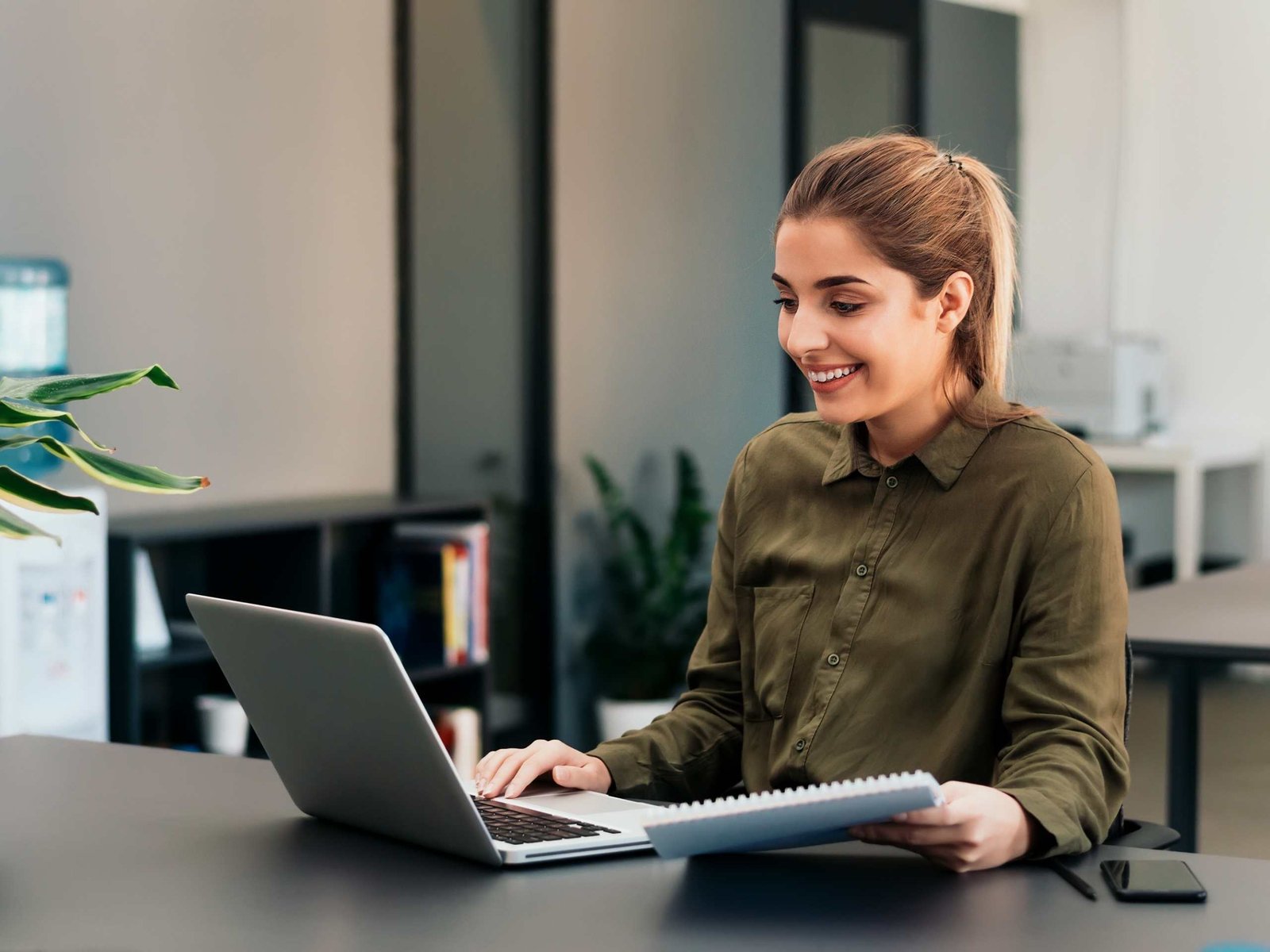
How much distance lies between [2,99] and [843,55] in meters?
2.03

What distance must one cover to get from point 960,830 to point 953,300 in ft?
1.95

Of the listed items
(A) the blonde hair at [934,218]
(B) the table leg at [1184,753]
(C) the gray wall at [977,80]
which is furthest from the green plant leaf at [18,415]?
(C) the gray wall at [977,80]

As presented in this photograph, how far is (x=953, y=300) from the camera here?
5.11 feet

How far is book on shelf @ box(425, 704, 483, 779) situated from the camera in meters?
3.89

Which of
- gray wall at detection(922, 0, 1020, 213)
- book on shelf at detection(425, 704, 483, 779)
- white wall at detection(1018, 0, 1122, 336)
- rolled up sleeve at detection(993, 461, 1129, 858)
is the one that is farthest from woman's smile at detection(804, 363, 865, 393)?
white wall at detection(1018, 0, 1122, 336)

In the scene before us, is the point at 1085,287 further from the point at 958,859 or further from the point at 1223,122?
the point at 958,859

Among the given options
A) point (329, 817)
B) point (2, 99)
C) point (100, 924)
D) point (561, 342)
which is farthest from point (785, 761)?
point (561, 342)

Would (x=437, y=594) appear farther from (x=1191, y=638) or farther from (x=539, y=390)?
(x=1191, y=638)

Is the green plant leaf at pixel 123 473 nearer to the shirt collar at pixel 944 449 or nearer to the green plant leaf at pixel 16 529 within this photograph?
the green plant leaf at pixel 16 529

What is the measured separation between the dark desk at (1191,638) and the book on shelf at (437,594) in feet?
5.55

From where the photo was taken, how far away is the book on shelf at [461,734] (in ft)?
12.8

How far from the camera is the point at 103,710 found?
10.1 ft

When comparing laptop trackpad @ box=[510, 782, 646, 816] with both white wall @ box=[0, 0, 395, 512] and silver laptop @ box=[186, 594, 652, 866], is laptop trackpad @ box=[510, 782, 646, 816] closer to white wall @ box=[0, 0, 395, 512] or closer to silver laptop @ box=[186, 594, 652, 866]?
silver laptop @ box=[186, 594, 652, 866]

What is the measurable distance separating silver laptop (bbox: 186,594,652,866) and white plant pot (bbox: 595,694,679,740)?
9.52 feet
